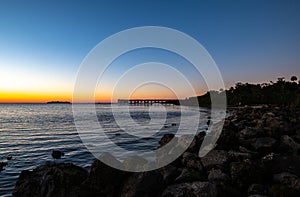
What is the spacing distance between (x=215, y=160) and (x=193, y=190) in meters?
3.47

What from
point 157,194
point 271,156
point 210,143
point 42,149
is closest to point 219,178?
point 157,194

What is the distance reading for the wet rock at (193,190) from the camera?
24.2 feet

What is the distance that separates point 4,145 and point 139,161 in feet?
65.5

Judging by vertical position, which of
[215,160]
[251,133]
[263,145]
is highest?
[251,133]

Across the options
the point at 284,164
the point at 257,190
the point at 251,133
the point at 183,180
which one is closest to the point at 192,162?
the point at 183,180

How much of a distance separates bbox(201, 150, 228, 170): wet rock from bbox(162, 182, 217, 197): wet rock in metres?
2.79

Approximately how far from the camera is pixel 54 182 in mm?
8586

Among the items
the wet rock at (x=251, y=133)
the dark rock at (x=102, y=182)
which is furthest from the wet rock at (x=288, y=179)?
the wet rock at (x=251, y=133)

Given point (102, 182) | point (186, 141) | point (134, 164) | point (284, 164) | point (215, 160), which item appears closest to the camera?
point (102, 182)

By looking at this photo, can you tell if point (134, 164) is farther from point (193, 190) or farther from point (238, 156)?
point (238, 156)

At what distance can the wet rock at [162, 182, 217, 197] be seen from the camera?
24.2 ft

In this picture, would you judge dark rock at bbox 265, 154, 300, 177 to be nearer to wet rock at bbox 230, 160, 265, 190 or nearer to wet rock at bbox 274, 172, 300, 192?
wet rock at bbox 274, 172, 300, 192

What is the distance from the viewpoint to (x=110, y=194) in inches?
315

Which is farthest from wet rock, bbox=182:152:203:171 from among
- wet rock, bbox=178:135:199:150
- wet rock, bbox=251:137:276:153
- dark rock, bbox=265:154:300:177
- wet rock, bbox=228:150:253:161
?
wet rock, bbox=251:137:276:153
